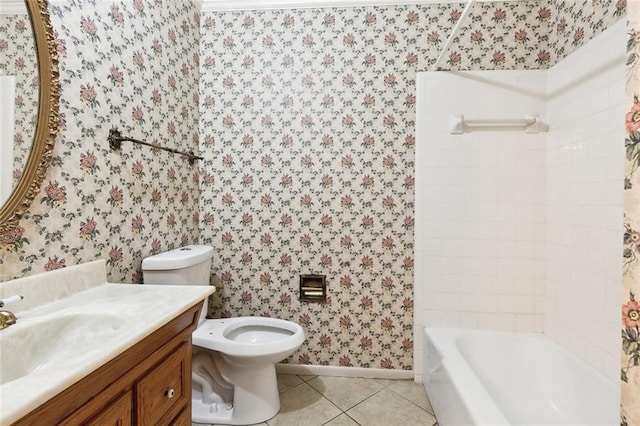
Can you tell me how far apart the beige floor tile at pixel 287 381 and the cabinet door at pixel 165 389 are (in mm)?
983

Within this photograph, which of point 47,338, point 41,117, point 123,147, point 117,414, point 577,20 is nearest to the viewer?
point 117,414

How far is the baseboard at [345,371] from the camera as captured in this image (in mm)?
2018

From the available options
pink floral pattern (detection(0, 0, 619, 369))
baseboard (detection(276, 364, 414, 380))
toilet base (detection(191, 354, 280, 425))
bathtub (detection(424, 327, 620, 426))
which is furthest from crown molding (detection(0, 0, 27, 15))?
baseboard (detection(276, 364, 414, 380))

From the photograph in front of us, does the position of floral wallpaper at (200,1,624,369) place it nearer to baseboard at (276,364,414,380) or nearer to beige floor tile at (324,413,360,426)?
baseboard at (276,364,414,380)

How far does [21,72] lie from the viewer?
97 cm

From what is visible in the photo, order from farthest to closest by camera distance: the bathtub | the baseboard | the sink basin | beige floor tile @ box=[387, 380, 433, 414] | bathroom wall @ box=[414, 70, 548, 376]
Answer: the baseboard < bathroom wall @ box=[414, 70, 548, 376] < beige floor tile @ box=[387, 380, 433, 414] < the bathtub < the sink basin

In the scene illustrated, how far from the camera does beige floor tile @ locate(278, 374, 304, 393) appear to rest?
6.29 feet

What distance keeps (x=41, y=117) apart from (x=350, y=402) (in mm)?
1975

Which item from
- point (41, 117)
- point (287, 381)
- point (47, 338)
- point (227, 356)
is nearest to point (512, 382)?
point (287, 381)

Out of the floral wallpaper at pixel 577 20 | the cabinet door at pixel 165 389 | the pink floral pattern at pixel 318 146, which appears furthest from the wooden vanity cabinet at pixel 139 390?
the floral wallpaper at pixel 577 20

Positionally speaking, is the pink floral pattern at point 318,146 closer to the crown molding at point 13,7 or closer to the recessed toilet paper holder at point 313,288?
the recessed toilet paper holder at point 313,288

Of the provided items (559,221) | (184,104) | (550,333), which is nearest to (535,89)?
(559,221)

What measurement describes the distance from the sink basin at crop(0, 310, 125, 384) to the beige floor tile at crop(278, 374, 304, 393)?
4.28ft

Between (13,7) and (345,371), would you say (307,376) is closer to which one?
(345,371)
